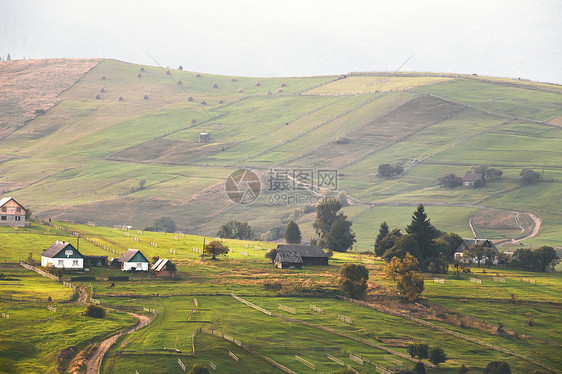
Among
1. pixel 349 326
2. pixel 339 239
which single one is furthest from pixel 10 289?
pixel 339 239

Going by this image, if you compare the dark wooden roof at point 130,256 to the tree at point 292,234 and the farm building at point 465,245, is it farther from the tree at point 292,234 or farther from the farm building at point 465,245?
the farm building at point 465,245

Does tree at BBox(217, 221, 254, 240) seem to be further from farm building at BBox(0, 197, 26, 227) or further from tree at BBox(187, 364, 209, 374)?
tree at BBox(187, 364, 209, 374)

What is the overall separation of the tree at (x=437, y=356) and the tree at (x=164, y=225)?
11385 cm

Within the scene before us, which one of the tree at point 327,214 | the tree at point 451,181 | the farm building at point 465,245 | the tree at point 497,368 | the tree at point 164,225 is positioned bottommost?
the tree at point 497,368

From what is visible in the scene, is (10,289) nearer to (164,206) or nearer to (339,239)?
(339,239)

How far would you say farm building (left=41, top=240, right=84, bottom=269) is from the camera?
93.6 meters

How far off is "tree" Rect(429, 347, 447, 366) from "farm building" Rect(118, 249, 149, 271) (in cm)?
4859

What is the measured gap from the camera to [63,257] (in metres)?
94.1

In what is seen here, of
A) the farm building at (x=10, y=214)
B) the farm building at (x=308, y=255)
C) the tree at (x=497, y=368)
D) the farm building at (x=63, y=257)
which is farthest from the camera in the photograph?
the farm building at (x=10, y=214)

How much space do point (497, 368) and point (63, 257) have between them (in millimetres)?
61655

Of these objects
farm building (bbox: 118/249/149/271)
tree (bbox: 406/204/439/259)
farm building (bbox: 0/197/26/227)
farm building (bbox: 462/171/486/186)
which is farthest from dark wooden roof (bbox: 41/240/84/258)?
farm building (bbox: 462/171/486/186)

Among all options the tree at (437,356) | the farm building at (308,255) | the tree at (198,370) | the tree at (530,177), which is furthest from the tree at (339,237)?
the tree at (198,370)

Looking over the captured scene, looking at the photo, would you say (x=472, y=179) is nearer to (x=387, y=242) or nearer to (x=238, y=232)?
(x=238, y=232)

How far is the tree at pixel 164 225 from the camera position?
169000mm
